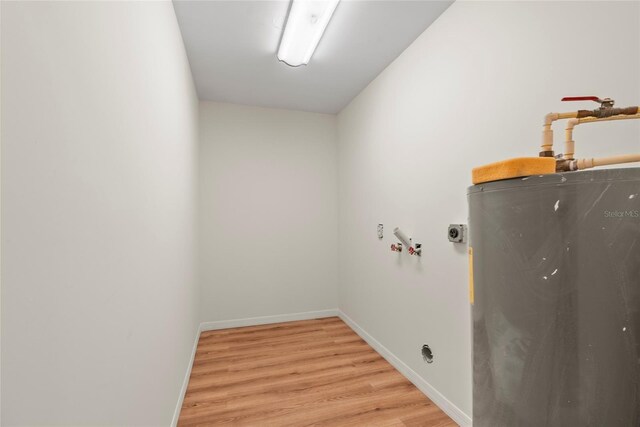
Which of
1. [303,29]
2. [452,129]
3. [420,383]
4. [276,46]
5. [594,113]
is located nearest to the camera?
[594,113]

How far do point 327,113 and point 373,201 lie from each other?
153 centimetres

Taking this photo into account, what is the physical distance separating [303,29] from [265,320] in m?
3.01

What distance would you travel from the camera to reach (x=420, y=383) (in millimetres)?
2084

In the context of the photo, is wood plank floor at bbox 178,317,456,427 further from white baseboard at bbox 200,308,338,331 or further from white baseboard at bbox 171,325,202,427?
white baseboard at bbox 200,308,338,331

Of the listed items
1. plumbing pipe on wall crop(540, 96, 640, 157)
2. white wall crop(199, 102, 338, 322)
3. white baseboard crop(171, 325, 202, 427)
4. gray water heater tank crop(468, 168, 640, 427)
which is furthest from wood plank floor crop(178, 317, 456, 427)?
plumbing pipe on wall crop(540, 96, 640, 157)

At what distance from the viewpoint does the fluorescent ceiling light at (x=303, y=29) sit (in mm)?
1726

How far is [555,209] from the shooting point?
0.71 metres

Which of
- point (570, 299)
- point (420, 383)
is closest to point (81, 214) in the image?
point (570, 299)

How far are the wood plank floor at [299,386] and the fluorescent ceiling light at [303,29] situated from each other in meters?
2.54

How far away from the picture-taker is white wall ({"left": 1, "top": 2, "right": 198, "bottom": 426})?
1.59 ft

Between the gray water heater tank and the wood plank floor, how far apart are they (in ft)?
4.30

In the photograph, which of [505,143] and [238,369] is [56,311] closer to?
[505,143]

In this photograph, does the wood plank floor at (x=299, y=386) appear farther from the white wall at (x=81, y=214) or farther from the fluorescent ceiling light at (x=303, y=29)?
the fluorescent ceiling light at (x=303, y=29)

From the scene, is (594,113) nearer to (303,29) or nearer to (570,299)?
(570,299)
